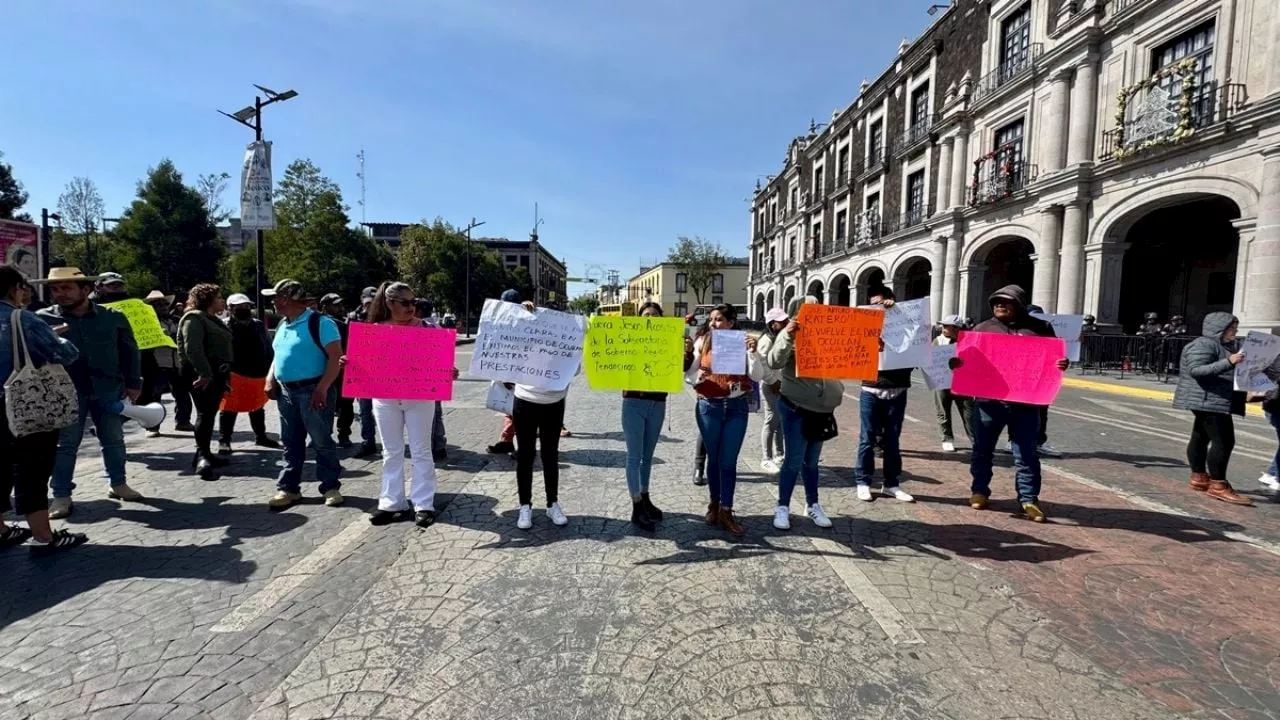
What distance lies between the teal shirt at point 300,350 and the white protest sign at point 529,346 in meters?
1.25

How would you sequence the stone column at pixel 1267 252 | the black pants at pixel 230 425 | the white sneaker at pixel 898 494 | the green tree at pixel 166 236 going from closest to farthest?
the white sneaker at pixel 898 494, the black pants at pixel 230 425, the stone column at pixel 1267 252, the green tree at pixel 166 236

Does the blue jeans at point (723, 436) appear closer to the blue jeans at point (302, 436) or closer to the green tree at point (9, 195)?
the blue jeans at point (302, 436)

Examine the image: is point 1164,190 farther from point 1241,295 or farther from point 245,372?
point 245,372

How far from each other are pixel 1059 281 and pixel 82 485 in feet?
Answer: 81.0

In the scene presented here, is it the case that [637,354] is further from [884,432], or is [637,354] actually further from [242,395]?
[242,395]

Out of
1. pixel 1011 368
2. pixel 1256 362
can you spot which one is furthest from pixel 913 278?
pixel 1011 368

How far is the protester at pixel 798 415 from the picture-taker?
4.28 meters

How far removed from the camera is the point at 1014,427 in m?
4.66

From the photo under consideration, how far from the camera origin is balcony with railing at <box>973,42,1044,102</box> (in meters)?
20.8

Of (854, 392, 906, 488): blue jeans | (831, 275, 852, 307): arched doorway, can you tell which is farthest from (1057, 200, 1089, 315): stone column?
(831, 275, 852, 307): arched doorway

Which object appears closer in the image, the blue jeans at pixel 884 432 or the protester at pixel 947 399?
the blue jeans at pixel 884 432

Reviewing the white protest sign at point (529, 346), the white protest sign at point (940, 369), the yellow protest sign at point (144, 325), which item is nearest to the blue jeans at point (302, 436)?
the white protest sign at point (529, 346)

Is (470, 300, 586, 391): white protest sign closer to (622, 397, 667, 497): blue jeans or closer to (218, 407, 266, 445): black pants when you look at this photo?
(622, 397, 667, 497): blue jeans

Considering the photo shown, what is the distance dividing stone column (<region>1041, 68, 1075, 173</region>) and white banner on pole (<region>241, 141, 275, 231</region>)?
2334 centimetres
